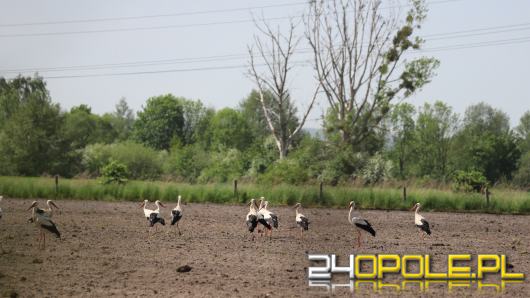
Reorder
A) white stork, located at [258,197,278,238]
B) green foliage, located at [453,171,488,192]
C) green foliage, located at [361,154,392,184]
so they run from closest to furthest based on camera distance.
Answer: white stork, located at [258,197,278,238]
green foliage, located at [453,171,488,192]
green foliage, located at [361,154,392,184]

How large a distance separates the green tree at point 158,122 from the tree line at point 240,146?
0.14 meters

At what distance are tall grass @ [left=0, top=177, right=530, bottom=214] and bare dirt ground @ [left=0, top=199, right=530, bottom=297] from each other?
12.5 feet

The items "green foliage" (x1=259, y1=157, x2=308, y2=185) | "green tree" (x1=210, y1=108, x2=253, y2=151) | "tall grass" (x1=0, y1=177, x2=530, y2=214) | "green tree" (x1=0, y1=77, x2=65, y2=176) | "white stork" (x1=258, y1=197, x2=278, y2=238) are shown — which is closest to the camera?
"white stork" (x1=258, y1=197, x2=278, y2=238)

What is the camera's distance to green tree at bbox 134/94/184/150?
10156cm

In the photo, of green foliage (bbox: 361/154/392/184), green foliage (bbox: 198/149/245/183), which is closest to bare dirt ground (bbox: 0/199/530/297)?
green foliage (bbox: 361/154/392/184)

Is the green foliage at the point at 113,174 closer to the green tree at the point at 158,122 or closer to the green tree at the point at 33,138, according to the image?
the green tree at the point at 33,138

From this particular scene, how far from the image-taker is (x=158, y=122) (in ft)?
332

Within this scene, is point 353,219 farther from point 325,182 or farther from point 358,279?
point 325,182

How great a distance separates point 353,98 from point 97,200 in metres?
22.1

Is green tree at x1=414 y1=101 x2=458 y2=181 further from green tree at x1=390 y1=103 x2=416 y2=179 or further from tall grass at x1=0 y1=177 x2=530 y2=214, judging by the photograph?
tall grass at x1=0 y1=177 x2=530 y2=214

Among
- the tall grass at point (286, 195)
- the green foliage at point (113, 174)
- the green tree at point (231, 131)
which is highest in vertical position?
the green tree at point (231, 131)

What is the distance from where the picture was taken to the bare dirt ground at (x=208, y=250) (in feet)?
43.1

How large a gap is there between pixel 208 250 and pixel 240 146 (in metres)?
82.3

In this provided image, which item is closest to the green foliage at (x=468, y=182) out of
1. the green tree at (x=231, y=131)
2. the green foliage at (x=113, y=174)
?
the green foliage at (x=113, y=174)
